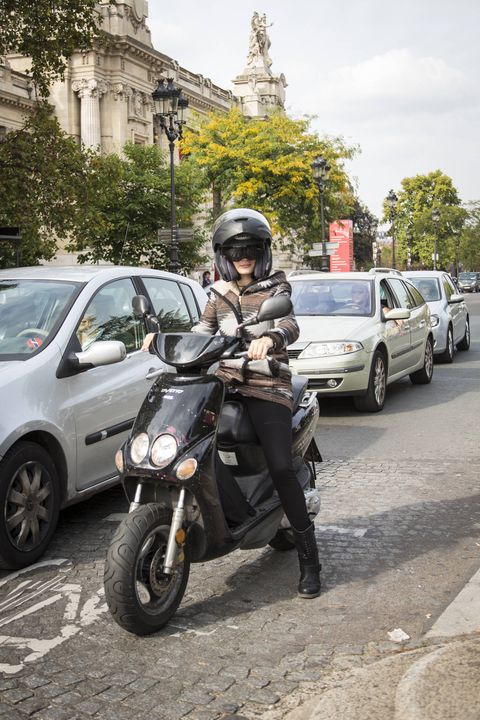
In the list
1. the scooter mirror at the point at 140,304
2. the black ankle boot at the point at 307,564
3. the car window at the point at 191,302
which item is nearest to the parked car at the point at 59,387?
the car window at the point at 191,302

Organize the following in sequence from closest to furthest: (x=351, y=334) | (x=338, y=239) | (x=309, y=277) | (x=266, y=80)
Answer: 1. (x=351, y=334)
2. (x=309, y=277)
3. (x=338, y=239)
4. (x=266, y=80)

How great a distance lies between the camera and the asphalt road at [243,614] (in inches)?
131

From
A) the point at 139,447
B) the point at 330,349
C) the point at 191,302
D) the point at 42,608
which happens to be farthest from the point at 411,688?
the point at 330,349

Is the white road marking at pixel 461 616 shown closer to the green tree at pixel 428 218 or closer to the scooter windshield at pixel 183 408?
the scooter windshield at pixel 183 408

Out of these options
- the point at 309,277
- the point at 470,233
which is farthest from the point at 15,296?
the point at 470,233

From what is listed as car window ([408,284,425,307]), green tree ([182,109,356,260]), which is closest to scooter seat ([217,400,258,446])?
car window ([408,284,425,307])

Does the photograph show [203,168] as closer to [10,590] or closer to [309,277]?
[309,277]

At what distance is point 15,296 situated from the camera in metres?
5.89

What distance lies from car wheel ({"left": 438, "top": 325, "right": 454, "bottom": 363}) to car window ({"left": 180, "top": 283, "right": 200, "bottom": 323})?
897cm

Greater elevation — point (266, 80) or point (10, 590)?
point (266, 80)

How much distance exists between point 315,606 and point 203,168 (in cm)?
3704

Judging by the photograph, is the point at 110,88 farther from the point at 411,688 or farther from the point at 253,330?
the point at 411,688

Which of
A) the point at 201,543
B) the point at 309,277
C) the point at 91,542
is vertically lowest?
the point at 91,542

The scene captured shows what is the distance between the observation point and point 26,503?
15.9 ft
